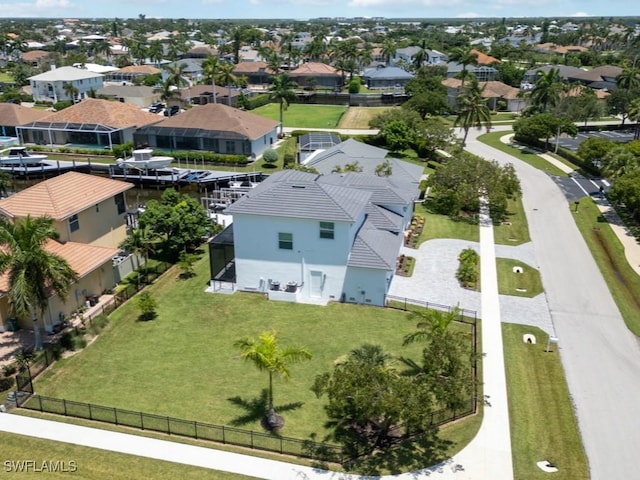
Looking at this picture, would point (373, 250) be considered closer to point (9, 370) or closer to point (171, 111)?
point (9, 370)

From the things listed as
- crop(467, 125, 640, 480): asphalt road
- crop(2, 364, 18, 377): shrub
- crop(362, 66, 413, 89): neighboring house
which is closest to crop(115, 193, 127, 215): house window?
crop(2, 364, 18, 377): shrub

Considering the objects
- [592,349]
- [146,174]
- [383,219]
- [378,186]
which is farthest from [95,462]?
[146,174]

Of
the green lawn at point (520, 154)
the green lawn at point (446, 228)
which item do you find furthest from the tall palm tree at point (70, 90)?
the green lawn at point (446, 228)

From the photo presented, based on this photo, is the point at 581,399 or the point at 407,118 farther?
the point at 407,118

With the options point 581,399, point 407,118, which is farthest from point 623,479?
point 407,118

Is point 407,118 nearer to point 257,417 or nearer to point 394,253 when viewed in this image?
point 394,253
